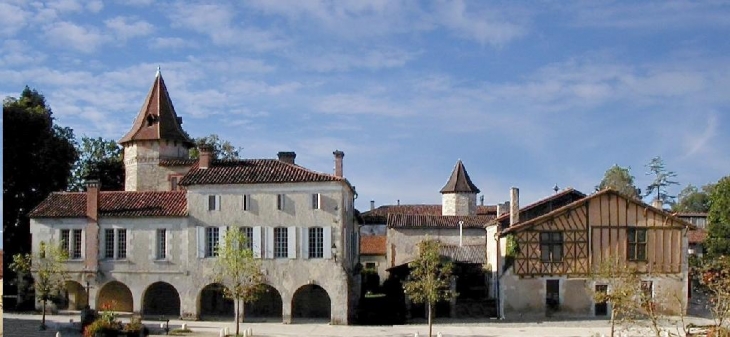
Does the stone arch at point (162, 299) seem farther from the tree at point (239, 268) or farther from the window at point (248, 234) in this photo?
the window at point (248, 234)

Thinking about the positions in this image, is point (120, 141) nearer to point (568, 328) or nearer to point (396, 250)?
point (396, 250)

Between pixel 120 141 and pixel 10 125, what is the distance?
5032mm

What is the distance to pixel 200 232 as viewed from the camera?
28234 mm

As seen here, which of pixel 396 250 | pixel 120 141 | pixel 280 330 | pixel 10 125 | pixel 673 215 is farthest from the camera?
pixel 396 250

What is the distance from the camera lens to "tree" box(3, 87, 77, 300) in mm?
30703

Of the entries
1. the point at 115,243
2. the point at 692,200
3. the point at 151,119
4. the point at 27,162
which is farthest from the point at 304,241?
the point at 692,200

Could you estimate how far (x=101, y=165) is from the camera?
40.8 meters

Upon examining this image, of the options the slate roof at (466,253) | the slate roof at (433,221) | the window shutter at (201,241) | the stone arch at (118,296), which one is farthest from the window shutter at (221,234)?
the slate roof at (433,221)

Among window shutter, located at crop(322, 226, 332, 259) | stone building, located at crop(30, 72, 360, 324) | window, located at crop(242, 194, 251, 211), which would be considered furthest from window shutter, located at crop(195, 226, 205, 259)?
window shutter, located at crop(322, 226, 332, 259)

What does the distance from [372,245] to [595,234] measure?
18.3 m

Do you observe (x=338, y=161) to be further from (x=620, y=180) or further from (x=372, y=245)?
(x=620, y=180)

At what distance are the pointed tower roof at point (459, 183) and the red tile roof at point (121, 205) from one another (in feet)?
77.2

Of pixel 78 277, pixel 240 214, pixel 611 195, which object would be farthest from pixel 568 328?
pixel 78 277

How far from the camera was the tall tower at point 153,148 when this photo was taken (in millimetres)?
34812
